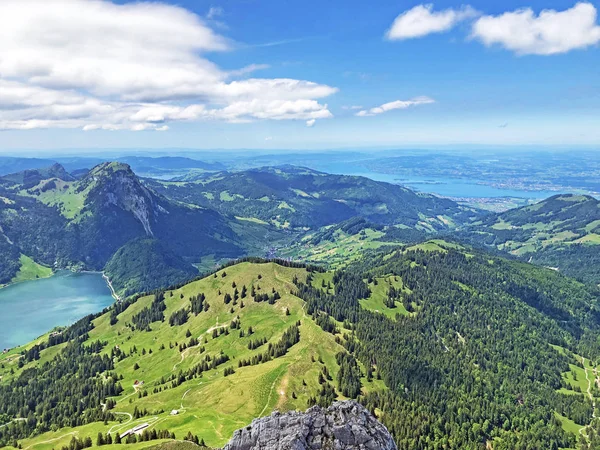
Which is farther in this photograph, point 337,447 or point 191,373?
point 191,373

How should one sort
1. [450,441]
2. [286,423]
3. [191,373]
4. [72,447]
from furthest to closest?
[191,373] < [450,441] < [72,447] < [286,423]

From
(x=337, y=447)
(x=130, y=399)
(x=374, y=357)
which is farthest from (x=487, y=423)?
(x=130, y=399)

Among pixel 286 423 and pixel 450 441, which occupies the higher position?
pixel 286 423

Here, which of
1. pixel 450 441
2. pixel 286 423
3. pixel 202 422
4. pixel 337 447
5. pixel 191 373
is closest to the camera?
pixel 337 447

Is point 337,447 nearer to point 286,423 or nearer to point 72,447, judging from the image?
point 286,423

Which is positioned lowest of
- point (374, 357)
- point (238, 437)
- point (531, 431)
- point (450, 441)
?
point (531, 431)

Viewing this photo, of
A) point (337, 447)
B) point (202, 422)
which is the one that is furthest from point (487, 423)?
point (337, 447)
